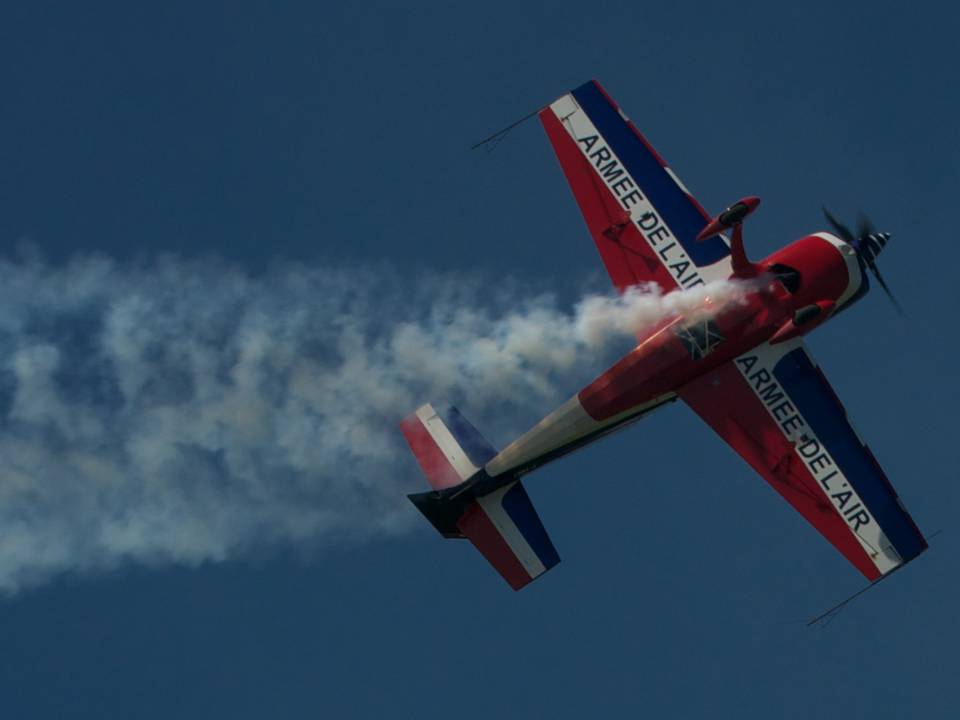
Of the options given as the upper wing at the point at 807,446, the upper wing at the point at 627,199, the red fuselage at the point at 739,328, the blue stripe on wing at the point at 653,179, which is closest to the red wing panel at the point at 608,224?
the upper wing at the point at 627,199

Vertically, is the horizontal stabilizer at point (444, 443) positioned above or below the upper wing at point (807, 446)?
above

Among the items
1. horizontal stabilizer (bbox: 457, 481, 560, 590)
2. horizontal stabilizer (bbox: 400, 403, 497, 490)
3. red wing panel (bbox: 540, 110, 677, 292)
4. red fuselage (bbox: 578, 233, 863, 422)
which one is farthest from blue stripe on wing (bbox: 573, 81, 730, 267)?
horizontal stabilizer (bbox: 457, 481, 560, 590)

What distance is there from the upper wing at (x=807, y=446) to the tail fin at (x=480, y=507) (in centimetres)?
419

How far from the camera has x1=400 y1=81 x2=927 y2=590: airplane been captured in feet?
114

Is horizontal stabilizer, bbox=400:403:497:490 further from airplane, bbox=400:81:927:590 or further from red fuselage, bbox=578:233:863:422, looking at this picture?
red fuselage, bbox=578:233:863:422

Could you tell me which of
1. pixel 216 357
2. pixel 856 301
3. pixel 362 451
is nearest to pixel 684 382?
pixel 856 301

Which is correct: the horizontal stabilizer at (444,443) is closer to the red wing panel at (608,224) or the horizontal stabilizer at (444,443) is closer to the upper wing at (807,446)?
the red wing panel at (608,224)

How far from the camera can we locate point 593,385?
3550 cm

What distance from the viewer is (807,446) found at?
115 ft

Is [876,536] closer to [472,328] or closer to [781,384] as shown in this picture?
[781,384]

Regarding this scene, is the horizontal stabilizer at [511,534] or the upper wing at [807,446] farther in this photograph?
the horizontal stabilizer at [511,534]

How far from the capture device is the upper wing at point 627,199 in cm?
3616

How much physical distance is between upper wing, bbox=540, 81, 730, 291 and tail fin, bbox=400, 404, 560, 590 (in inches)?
187

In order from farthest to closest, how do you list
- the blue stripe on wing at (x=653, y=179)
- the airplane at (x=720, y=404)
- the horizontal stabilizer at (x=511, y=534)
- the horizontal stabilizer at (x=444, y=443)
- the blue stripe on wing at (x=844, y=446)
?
the horizontal stabilizer at (x=444, y=443)
the blue stripe on wing at (x=653, y=179)
the horizontal stabilizer at (x=511, y=534)
the airplane at (x=720, y=404)
the blue stripe on wing at (x=844, y=446)
